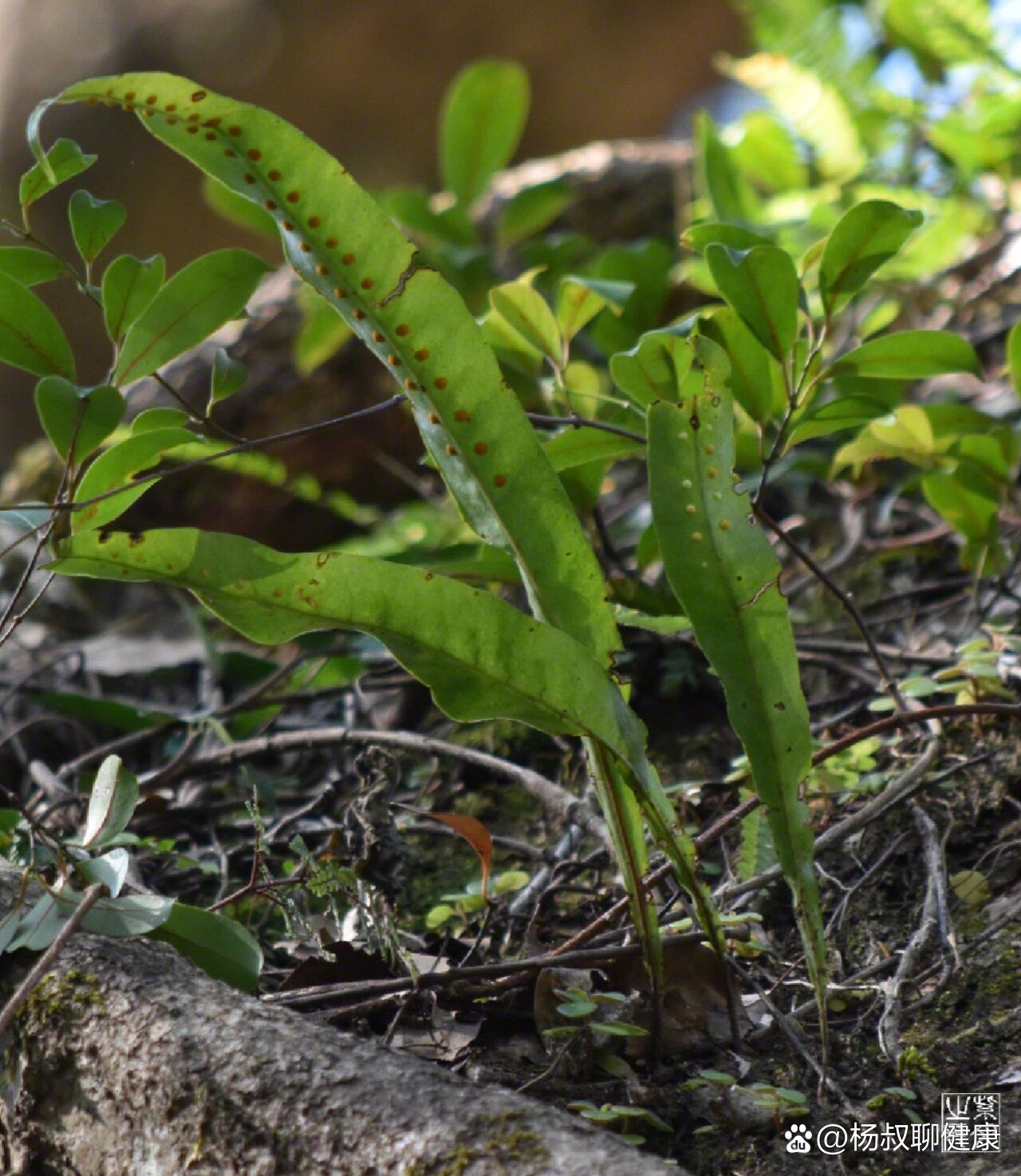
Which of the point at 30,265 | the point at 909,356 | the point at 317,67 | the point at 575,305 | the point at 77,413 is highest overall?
the point at 317,67

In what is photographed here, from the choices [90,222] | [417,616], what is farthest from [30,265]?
[417,616]

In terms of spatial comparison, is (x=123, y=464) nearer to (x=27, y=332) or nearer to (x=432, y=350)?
(x=27, y=332)

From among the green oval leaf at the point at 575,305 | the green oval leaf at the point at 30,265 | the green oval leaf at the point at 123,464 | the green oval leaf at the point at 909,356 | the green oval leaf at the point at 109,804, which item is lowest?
the green oval leaf at the point at 109,804

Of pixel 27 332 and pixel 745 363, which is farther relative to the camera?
pixel 745 363

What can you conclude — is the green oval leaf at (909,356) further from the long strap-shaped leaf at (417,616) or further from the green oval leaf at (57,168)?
the green oval leaf at (57,168)

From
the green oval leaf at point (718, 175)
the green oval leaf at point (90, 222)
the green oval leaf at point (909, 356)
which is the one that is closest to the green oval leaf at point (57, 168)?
the green oval leaf at point (90, 222)

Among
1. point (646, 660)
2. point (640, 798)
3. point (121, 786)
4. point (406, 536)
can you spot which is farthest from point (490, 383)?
point (406, 536)
